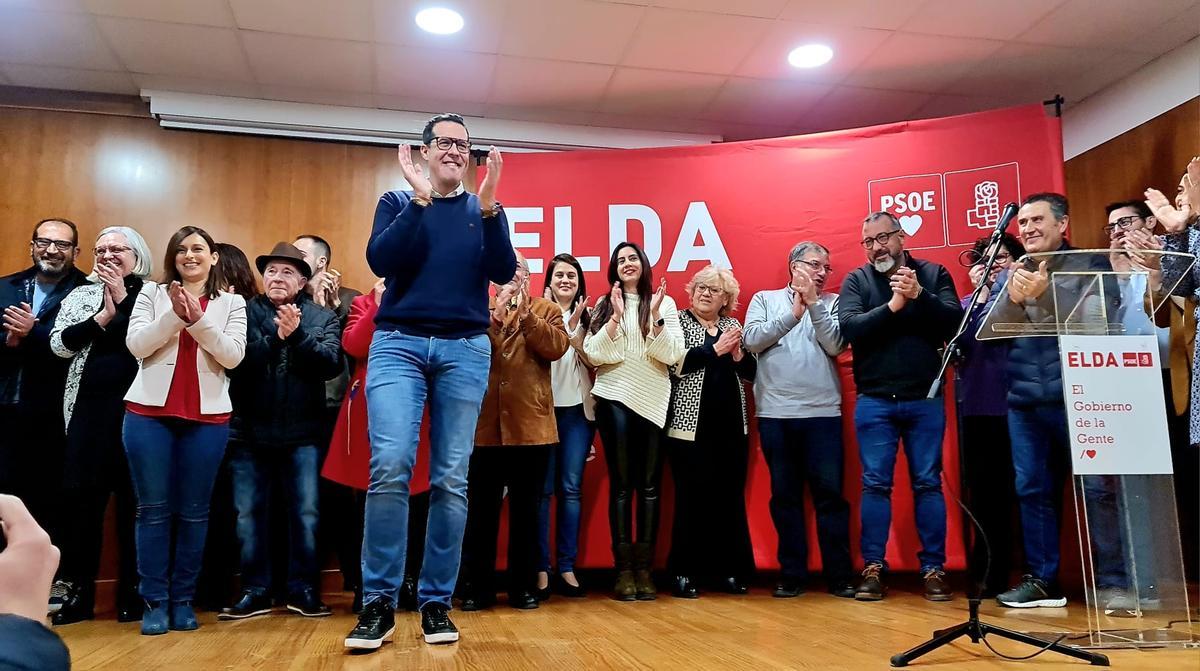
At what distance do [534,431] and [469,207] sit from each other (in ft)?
3.39

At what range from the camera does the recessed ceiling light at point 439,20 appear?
12.2 feet

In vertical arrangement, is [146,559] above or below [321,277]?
below

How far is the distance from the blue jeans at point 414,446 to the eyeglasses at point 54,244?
1.97m

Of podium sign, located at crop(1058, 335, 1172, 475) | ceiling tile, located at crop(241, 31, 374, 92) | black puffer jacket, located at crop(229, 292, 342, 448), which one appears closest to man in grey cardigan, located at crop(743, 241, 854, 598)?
podium sign, located at crop(1058, 335, 1172, 475)

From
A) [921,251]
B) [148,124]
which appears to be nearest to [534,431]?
[921,251]

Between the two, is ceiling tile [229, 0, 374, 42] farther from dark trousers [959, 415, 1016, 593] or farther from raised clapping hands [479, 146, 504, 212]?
dark trousers [959, 415, 1016, 593]

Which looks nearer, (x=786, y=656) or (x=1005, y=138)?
(x=786, y=656)

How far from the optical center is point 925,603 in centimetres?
314

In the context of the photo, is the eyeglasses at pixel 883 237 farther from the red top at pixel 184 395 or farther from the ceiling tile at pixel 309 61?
the red top at pixel 184 395

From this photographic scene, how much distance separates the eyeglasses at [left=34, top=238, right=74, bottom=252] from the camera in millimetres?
3326

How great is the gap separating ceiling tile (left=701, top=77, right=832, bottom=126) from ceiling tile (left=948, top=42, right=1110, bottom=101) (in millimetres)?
828

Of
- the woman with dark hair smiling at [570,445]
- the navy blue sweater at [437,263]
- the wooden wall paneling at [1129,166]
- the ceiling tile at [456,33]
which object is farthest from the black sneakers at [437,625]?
the wooden wall paneling at [1129,166]

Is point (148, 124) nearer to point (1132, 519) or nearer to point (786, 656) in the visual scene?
point (786, 656)

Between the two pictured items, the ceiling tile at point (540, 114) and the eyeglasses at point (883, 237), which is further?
the ceiling tile at point (540, 114)
